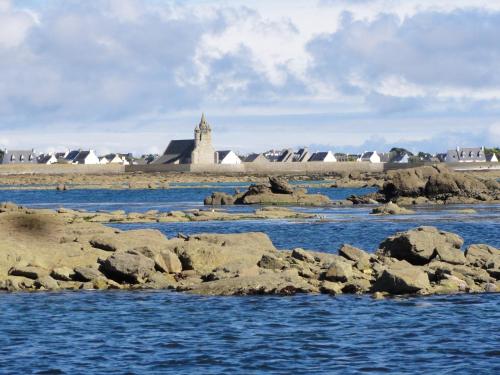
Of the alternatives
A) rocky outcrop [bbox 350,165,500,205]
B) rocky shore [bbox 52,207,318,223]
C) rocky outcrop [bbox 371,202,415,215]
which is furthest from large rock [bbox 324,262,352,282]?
rocky outcrop [bbox 350,165,500,205]

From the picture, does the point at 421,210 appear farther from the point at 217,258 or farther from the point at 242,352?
the point at 242,352

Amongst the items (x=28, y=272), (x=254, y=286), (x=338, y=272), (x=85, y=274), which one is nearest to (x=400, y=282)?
(x=338, y=272)

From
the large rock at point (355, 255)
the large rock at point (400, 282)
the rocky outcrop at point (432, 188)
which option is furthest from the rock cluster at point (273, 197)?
the large rock at point (400, 282)

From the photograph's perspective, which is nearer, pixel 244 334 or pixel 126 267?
pixel 244 334

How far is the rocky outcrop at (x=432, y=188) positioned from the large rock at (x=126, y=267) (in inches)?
2059

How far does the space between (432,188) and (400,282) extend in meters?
56.3

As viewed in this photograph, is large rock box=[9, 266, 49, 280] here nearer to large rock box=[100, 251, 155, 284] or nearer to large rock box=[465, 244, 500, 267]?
large rock box=[100, 251, 155, 284]

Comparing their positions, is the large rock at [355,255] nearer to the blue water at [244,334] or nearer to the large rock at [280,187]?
the blue water at [244,334]

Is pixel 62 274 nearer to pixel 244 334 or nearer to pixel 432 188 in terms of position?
pixel 244 334

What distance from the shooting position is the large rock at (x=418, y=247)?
32.0 meters

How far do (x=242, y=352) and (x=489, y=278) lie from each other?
11202 mm

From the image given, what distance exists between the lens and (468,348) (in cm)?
2103

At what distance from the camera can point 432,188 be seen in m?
82.9

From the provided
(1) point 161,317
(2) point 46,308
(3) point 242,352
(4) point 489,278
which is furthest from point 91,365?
(4) point 489,278
